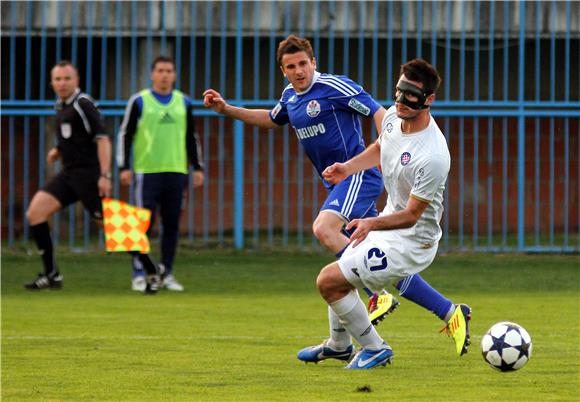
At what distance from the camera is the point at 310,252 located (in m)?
16.4

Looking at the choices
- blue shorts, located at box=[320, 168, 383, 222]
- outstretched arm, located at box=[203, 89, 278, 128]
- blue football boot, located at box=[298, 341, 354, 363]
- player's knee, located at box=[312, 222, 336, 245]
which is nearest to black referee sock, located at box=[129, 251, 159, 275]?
outstretched arm, located at box=[203, 89, 278, 128]

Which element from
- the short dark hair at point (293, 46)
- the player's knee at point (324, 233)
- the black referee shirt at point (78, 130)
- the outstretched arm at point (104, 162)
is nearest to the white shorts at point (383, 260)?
the player's knee at point (324, 233)

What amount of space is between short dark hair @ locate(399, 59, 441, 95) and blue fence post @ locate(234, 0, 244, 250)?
28.4 feet

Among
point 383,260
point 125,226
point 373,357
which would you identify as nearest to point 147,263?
point 125,226

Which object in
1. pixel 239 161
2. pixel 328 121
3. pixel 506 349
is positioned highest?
pixel 328 121

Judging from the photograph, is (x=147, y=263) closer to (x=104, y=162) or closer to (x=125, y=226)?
(x=125, y=226)

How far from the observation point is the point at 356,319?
802cm

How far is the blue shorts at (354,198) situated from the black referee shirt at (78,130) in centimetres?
415

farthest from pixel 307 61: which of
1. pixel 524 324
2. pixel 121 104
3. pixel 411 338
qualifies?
pixel 121 104

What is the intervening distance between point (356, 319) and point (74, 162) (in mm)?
5505

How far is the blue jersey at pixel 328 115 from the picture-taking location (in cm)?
A: 930

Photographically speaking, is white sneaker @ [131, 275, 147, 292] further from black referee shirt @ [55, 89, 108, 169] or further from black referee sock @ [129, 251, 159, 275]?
black referee shirt @ [55, 89, 108, 169]

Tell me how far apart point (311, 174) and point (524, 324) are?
22.8 ft

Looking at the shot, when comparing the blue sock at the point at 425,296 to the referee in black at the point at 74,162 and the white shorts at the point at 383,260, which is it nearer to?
the white shorts at the point at 383,260
